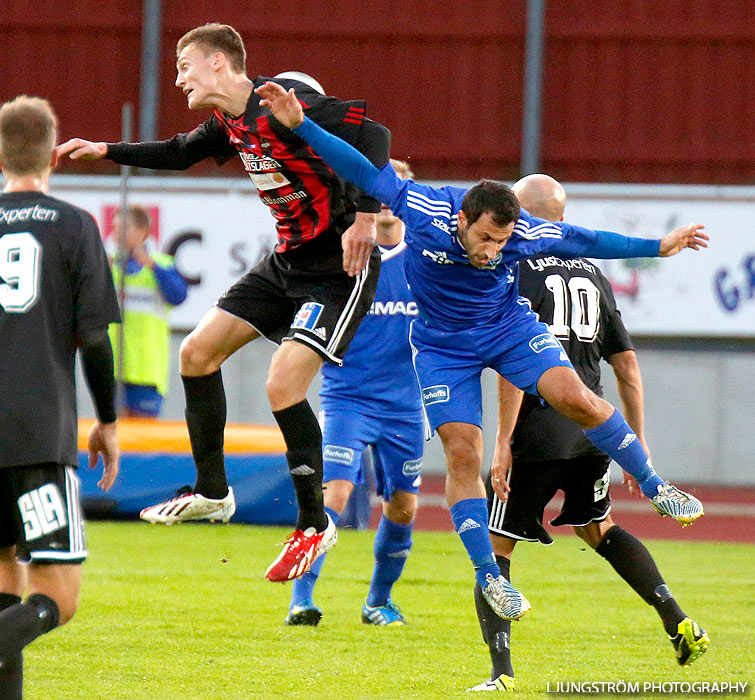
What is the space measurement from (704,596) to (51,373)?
17.4ft

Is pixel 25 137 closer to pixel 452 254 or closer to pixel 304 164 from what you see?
pixel 304 164

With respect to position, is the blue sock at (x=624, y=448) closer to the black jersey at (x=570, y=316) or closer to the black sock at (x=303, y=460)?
the black jersey at (x=570, y=316)

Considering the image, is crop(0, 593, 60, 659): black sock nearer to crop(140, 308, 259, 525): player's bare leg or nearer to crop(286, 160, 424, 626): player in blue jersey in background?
crop(140, 308, 259, 525): player's bare leg

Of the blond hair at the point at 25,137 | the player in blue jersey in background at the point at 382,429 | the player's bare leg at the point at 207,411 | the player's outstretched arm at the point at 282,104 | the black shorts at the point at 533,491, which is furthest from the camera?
the player in blue jersey in background at the point at 382,429

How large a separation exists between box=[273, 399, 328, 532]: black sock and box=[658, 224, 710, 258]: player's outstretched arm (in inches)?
68.2

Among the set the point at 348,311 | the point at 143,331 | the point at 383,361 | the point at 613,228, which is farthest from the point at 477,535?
the point at 613,228

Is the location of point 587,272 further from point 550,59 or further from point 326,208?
point 550,59

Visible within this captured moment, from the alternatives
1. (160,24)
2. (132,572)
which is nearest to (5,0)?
(160,24)

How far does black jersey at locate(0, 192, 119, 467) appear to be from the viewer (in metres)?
3.72

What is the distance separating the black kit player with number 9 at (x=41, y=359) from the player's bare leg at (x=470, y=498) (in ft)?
5.73

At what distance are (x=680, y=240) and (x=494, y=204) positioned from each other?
1044 millimetres

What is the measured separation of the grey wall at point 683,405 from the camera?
621 inches

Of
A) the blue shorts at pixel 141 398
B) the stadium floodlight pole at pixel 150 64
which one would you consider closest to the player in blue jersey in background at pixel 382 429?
the blue shorts at pixel 141 398

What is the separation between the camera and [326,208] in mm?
5102
